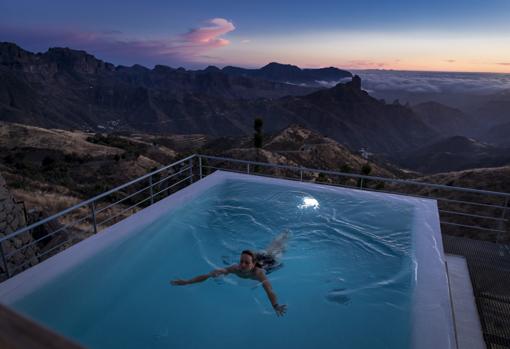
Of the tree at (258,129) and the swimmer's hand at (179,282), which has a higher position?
the swimmer's hand at (179,282)

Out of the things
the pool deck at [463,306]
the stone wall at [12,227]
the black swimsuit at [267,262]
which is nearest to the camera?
the pool deck at [463,306]

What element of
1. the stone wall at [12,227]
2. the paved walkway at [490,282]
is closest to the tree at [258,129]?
the stone wall at [12,227]

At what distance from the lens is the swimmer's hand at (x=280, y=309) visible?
11.4 ft

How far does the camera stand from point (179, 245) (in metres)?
4.70

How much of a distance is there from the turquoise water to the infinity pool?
1cm

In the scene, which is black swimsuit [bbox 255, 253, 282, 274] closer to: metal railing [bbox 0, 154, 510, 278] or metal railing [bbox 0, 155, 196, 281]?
metal railing [bbox 0, 154, 510, 278]

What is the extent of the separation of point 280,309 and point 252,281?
51 cm

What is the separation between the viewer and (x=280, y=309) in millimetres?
3523

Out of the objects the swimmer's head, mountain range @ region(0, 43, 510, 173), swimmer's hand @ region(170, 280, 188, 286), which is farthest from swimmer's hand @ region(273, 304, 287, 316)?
mountain range @ region(0, 43, 510, 173)

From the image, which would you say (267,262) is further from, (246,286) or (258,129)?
(258,129)

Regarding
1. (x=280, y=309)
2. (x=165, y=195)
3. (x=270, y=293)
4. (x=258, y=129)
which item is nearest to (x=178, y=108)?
(x=258, y=129)

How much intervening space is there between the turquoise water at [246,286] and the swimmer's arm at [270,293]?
0.19 feet

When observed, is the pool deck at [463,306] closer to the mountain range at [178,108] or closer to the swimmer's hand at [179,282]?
the swimmer's hand at [179,282]

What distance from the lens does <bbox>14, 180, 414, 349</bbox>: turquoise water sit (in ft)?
10.3
